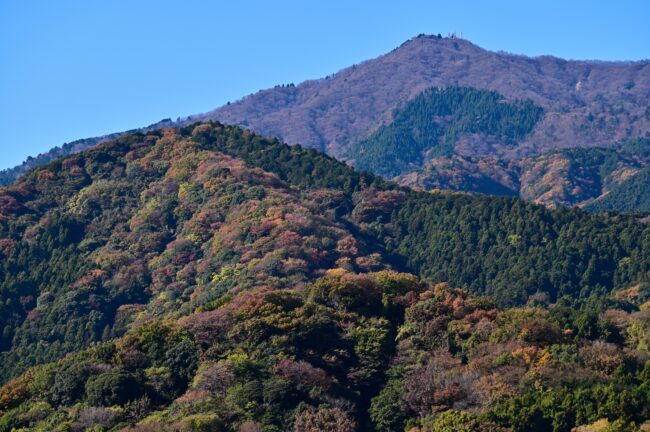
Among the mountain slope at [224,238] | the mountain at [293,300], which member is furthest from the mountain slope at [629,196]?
the mountain slope at [224,238]

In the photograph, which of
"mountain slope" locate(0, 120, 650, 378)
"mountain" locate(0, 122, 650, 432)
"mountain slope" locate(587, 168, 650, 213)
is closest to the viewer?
"mountain" locate(0, 122, 650, 432)

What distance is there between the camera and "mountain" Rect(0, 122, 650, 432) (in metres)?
54.2

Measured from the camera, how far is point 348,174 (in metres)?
132

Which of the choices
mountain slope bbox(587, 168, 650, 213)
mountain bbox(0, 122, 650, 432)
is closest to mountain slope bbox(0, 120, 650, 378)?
mountain bbox(0, 122, 650, 432)

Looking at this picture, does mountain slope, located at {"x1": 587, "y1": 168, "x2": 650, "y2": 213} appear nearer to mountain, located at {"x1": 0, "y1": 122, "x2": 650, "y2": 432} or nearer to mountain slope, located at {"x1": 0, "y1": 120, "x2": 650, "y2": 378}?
mountain, located at {"x1": 0, "y1": 122, "x2": 650, "y2": 432}

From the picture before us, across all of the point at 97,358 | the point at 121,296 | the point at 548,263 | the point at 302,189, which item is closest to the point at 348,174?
the point at 302,189

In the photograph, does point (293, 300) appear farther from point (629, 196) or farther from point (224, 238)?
point (629, 196)

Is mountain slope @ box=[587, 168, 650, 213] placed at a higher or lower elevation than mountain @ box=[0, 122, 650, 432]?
lower

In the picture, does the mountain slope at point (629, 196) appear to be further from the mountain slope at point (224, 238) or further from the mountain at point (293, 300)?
the mountain slope at point (224, 238)

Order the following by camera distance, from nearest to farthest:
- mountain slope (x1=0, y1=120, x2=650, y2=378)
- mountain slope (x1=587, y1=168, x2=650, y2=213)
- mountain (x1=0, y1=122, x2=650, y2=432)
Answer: mountain (x1=0, y1=122, x2=650, y2=432) → mountain slope (x1=0, y1=120, x2=650, y2=378) → mountain slope (x1=587, y1=168, x2=650, y2=213)

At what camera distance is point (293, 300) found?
66.3 meters

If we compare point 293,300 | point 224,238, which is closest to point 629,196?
point 224,238

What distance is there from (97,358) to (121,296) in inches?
1464

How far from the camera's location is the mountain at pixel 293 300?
178 feet
